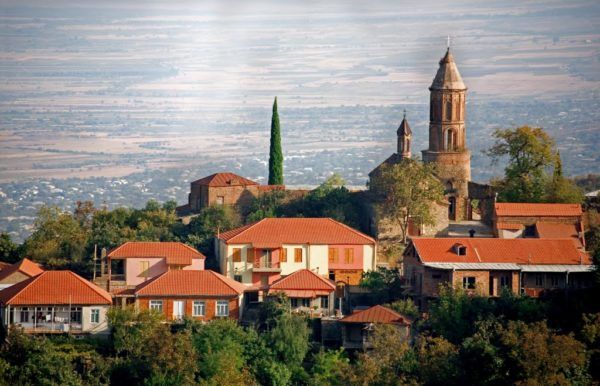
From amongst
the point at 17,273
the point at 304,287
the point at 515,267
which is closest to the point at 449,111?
the point at 515,267

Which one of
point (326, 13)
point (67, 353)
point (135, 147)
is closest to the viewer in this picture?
point (67, 353)

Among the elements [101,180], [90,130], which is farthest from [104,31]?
[101,180]

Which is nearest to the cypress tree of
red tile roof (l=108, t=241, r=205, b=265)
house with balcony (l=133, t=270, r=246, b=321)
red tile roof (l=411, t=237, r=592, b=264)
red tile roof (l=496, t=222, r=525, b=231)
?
red tile roof (l=108, t=241, r=205, b=265)

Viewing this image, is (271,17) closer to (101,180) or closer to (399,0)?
(399,0)

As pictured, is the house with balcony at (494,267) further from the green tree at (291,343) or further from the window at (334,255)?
the green tree at (291,343)

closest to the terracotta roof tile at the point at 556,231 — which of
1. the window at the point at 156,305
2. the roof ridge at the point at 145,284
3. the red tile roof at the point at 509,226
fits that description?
the red tile roof at the point at 509,226

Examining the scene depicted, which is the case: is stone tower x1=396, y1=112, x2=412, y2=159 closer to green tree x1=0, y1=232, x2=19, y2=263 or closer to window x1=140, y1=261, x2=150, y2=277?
window x1=140, y1=261, x2=150, y2=277

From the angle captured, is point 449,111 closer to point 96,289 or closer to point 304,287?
point 304,287
